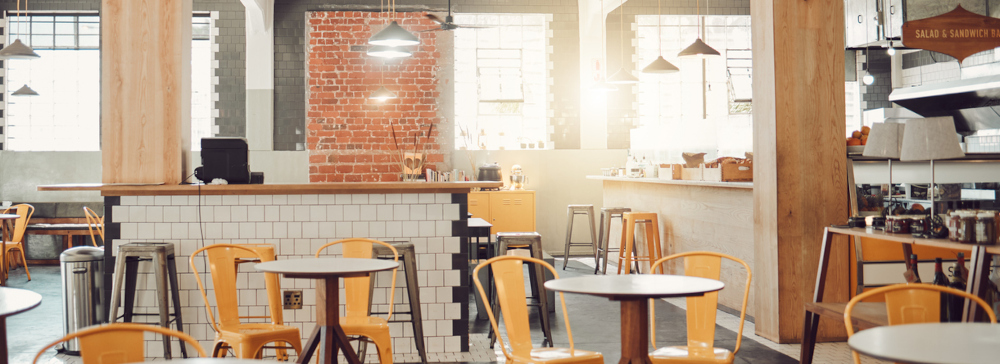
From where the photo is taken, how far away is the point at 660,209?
23.2 feet

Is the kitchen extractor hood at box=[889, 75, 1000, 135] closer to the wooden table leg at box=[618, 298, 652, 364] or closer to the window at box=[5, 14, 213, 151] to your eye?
the wooden table leg at box=[618, 298, 652, 364]

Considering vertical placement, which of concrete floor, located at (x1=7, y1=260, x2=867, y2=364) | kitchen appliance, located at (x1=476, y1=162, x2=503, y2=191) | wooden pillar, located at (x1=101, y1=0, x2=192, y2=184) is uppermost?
wooden pillar, located at (x1=101, y1=0, x2=192, y2=184)

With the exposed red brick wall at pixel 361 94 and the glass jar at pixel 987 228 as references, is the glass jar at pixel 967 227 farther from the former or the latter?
the exposed red brick wall at pixel 361 94

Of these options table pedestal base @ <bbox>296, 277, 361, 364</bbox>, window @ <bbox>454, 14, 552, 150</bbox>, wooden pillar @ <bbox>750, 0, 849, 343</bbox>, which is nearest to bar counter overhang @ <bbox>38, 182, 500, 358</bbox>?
table pedestal base @ <bbox>296, 277, 361, 364</bbox>

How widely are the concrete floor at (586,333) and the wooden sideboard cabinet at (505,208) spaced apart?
2707mm

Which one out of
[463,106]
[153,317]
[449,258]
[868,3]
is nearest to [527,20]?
[463,106]

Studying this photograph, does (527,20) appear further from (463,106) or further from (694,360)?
(694,360)

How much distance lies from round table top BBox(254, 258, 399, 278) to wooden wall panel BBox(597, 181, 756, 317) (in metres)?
3.04

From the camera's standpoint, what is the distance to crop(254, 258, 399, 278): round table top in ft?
9.53

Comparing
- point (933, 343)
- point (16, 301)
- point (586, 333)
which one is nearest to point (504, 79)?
point (586, 333)

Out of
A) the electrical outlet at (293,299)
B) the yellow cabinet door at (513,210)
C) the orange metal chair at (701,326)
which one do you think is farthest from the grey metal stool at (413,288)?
the yellow cabinet door at (513,210)

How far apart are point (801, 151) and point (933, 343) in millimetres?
2860

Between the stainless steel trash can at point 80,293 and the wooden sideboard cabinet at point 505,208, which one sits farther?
the wooden sideboard cabinet at point 505,208

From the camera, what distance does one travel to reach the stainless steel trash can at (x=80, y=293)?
14.3 ft
